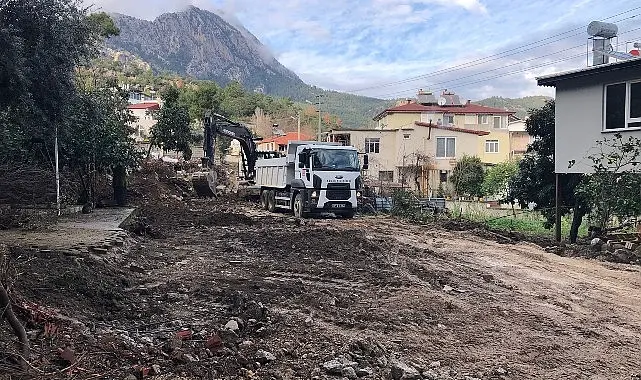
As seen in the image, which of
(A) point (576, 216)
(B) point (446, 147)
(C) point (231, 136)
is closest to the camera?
(A) point (576, 216)

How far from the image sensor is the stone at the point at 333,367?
5.99 metres

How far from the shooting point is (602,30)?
65.6ft

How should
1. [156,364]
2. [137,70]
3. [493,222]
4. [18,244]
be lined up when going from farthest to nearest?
[137,70] → [493,222] → [18,244] → [156,364]

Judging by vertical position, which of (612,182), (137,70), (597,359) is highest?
(137,70)

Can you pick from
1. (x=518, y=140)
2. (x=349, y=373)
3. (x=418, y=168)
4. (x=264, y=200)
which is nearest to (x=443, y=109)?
(x=518, y=140)

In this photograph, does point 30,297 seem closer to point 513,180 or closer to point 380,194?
point 513,180

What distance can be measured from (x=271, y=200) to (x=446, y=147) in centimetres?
2762

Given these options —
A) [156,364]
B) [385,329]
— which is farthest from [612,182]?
[156,364]

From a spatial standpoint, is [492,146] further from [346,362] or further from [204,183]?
[346,362]

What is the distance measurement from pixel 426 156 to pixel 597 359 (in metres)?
41.9

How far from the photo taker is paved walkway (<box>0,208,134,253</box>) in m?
11.1

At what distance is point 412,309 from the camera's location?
8734mm

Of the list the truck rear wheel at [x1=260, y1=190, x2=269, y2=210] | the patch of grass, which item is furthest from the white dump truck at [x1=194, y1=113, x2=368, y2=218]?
the patch of grass

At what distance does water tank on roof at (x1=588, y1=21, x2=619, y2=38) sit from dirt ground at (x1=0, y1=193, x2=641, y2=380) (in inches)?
367
